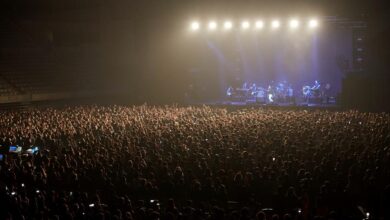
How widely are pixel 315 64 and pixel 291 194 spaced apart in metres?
29.9

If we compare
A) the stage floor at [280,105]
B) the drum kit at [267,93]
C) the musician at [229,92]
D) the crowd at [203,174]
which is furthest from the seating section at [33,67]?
the crowd at [203,174]

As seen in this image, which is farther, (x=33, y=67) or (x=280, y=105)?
(x=33, y=67)

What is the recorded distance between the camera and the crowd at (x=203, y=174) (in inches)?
384

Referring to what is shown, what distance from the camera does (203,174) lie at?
1201cm

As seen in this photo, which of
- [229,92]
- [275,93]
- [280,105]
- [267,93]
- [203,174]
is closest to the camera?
[203,174]

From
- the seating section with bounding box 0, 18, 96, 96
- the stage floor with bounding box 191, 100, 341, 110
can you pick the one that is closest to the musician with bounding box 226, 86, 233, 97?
the stage floor with bounding box 191, 100, 341, 110

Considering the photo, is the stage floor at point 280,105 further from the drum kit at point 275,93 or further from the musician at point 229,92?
the musician at point 229,92

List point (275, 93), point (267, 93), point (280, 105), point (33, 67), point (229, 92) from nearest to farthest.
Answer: point (280, 105) → point (33, 67) → point (275, 93) → point (267, 93) → point (229, 92)

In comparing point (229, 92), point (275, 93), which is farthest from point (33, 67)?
point (275, 93)

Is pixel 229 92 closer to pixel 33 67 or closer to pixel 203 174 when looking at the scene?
pixel 33 67

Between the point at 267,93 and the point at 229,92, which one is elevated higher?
the point at 229,92

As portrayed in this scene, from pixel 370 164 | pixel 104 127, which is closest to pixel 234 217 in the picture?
pixel 370 164

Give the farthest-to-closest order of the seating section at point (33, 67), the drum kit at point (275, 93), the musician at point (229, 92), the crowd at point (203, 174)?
1. the musician at point (229, 92)
2. the drum kit at point (275, 93)
3. the seating section at point (33, 67)
4. the crowd at point (203, 174)

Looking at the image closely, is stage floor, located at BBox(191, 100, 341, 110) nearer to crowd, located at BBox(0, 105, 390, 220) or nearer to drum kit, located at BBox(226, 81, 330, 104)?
drum kit, located at BBox(226, 81, 330, 104)
